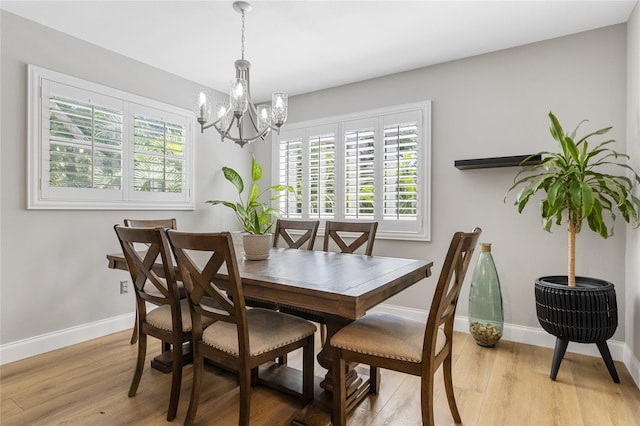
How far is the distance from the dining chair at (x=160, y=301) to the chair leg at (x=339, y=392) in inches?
31.2

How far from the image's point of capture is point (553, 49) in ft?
9.65

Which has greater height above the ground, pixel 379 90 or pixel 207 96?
pixel 379 90

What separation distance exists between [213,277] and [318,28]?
2.18 m

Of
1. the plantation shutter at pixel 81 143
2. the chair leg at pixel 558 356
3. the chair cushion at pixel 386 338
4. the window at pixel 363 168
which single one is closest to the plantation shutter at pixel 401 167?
the window at pixel 363 168

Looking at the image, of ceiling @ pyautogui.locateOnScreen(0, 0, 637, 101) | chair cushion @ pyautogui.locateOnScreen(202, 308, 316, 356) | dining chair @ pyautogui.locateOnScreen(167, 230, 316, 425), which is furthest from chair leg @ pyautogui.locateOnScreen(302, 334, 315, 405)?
ceiling @ pyautogui.locateOnScreen(0, 0, 637, 101)

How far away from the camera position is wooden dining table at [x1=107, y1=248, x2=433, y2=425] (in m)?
1.50

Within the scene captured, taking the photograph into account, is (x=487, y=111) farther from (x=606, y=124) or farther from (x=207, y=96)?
(x=207, y=96)

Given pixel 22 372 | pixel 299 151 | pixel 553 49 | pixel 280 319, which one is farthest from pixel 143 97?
pixel 553 49

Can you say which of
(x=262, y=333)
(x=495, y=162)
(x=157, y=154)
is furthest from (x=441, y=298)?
(x=157, y=154)

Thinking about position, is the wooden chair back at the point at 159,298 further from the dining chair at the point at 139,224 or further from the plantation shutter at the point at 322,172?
the plantation shutter at the point at 322,172

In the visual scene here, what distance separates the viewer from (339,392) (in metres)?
1.69

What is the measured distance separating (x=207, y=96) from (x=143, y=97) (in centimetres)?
144

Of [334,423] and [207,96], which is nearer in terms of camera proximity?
[334,423]

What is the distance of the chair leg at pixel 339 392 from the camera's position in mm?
1684
